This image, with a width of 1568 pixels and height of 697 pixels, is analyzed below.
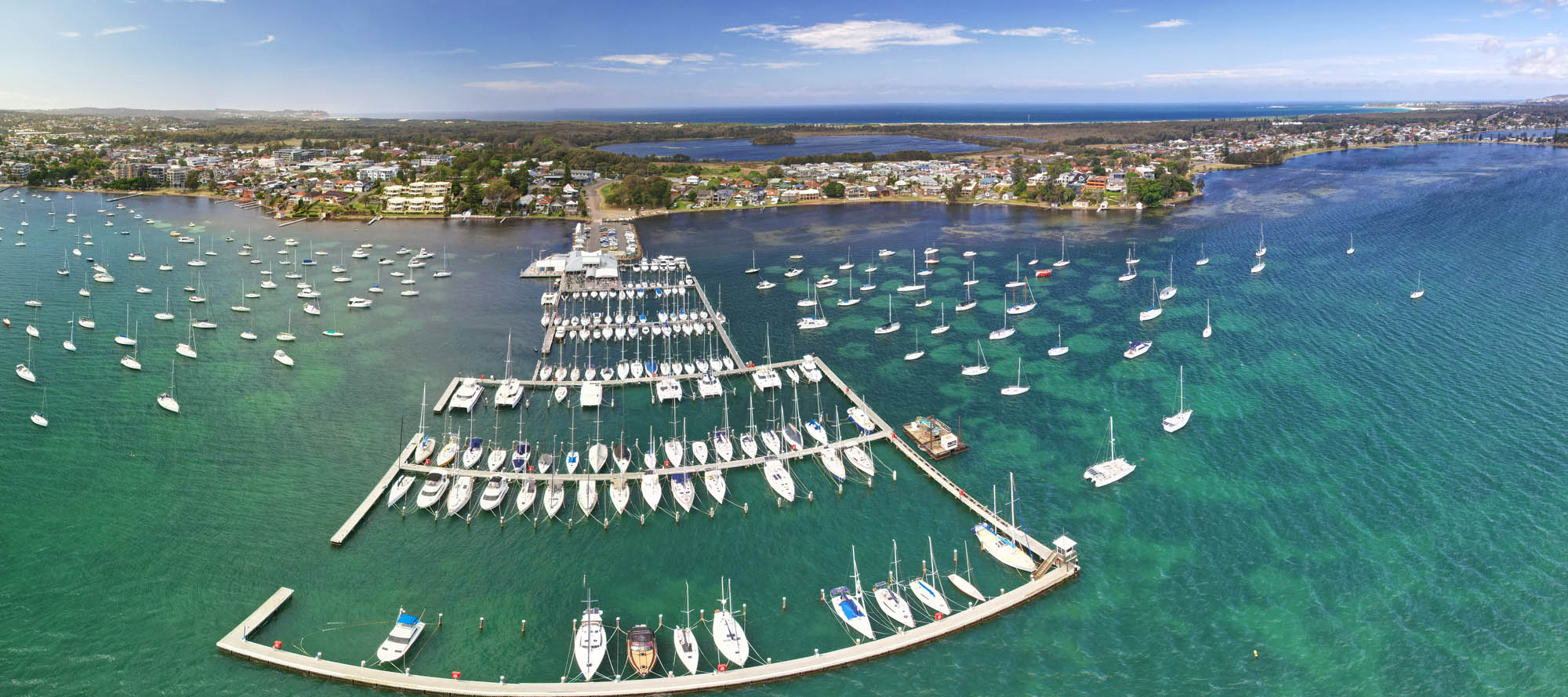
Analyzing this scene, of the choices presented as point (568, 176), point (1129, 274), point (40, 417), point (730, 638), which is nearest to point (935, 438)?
point (730, 638)

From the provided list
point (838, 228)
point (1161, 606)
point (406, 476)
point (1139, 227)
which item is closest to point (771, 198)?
point (838, 228)

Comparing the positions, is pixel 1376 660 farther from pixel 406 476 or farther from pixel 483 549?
pixel 406 476

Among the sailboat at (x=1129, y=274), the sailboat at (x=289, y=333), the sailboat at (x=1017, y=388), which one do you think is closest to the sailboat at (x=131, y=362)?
the sailboat at (x=289, y=333)

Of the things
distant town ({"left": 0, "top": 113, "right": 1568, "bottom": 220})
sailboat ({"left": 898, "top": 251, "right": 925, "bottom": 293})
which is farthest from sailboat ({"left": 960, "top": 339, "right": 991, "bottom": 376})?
distant town ({"left": 0, "top": 113, "right": 1568, "bottom": 220})

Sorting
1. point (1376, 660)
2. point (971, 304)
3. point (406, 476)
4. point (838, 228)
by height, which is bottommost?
point (1376, 660)

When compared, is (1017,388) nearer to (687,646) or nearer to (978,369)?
(978,369)

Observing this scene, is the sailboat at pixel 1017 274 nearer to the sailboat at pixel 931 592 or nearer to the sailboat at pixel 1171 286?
the sailboat at pixel 1171 286

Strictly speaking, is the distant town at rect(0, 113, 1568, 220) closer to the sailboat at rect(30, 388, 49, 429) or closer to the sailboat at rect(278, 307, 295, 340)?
the sailboat at rect(278, 307, 295, 340)
